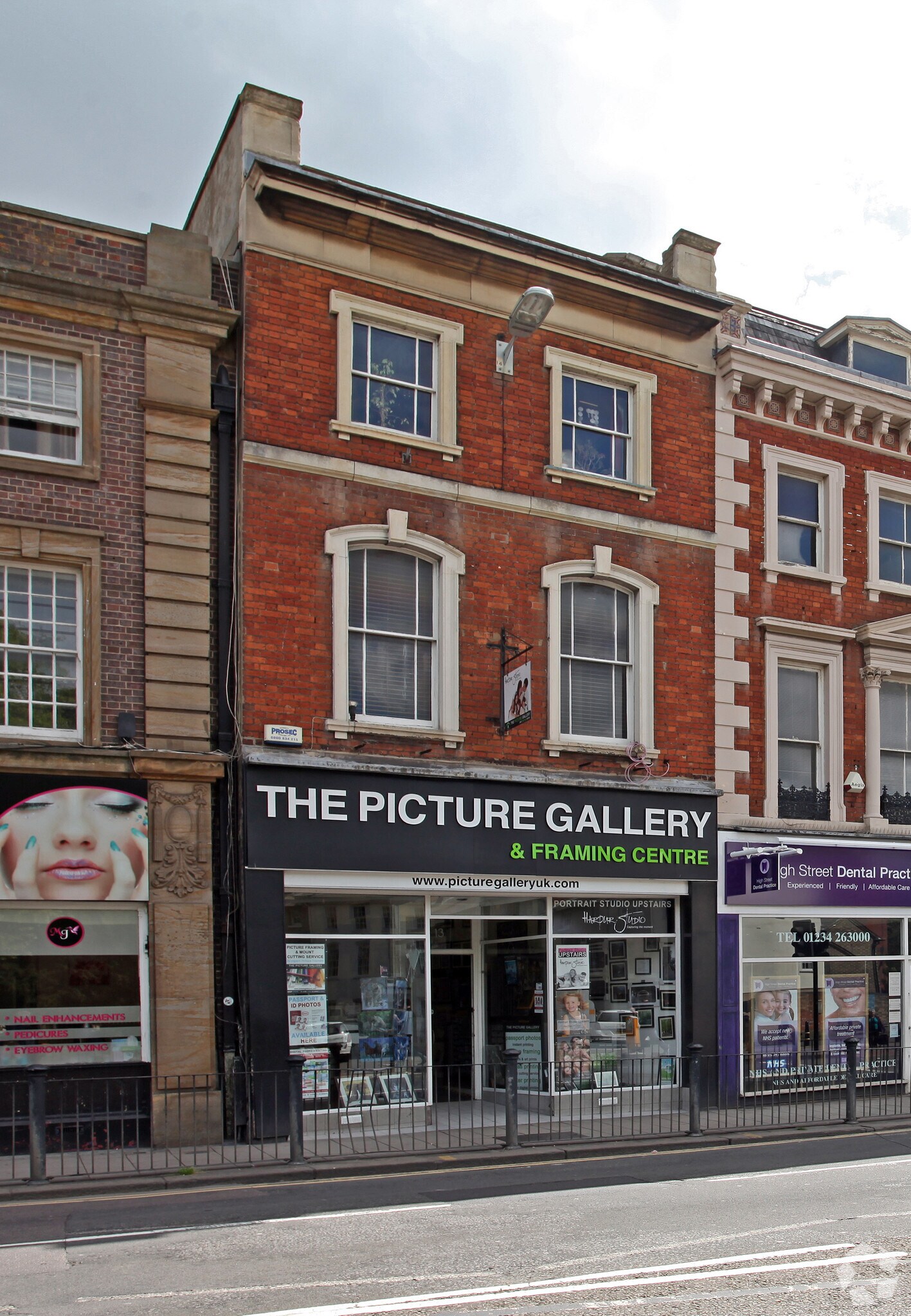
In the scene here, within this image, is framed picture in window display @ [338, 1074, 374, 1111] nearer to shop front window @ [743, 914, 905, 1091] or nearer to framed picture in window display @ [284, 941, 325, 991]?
framed picture in window display @ [284, 941, 325, 991]

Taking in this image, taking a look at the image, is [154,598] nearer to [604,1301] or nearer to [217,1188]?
[217,1188]

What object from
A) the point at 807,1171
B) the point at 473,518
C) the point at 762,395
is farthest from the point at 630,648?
the point at 807,1171

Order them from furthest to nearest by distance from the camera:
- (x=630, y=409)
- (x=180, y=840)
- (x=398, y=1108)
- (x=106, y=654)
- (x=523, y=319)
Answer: (x=630, y=409) < (x=523, y=319) < (x=398, y=1108) < (x=106, y=654) < (x=180, y=840)

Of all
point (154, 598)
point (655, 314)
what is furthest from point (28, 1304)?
point (655, 314)

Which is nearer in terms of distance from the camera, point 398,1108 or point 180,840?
point 180,840

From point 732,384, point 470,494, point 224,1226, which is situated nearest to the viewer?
point 224,1226

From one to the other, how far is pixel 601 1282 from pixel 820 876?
39.4ft

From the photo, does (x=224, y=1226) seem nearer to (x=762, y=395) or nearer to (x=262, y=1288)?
(x=262, y=1288)

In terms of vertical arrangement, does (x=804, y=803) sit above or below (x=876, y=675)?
below

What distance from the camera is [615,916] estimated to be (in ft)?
56.3

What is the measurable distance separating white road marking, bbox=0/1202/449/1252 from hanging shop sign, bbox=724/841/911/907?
8.61m

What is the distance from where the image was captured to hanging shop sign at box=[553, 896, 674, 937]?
16750 millimetres

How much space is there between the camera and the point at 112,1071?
13.5 m

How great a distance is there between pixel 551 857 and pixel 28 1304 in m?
10.1
